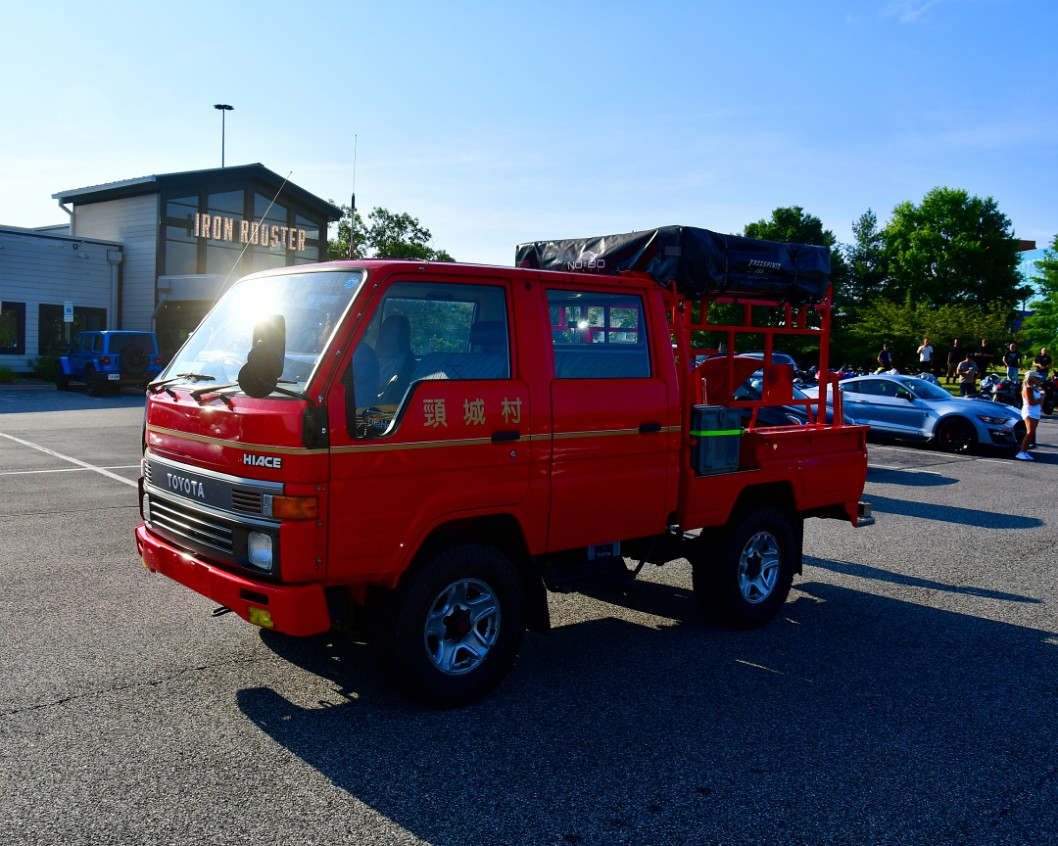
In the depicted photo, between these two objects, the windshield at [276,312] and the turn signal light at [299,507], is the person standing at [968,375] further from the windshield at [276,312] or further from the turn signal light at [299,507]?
the turn signal light at [299,507]

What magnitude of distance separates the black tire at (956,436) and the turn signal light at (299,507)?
15620mm

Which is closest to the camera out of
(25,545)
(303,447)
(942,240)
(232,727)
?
(303,447)

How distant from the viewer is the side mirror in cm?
386

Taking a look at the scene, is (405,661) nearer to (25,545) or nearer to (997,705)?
(997,705)

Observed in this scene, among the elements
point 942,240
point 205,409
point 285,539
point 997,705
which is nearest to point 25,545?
point 205,409

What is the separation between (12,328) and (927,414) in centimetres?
2798

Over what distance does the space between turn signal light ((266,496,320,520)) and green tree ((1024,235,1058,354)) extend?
45780 mm

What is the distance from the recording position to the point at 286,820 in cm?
339

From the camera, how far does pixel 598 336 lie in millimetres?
5168

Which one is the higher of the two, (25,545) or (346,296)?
(346,296)

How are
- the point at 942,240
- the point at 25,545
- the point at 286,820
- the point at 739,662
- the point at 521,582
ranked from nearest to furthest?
1. the point at 286,820
2. the point at 521,582
3. the point at 739,662
4. the point at 25,545
5. the point at 942,240

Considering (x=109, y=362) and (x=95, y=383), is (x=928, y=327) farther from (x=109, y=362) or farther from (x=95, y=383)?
(x=95, y=383)

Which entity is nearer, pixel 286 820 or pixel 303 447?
pixel 286 820

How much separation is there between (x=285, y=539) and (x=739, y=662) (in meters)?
2.82
